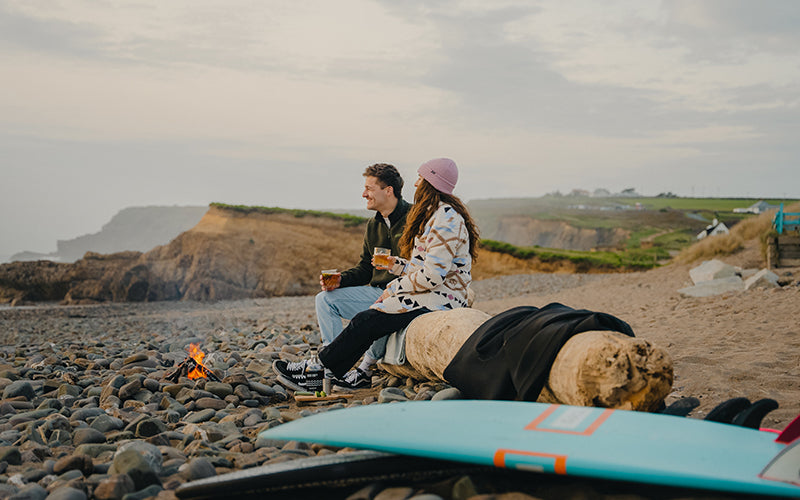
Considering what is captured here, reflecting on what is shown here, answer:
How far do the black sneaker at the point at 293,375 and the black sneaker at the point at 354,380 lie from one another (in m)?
0.29

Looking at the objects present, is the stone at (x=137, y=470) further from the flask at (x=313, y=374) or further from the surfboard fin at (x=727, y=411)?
the surfboard fin at (x=727, y=411)

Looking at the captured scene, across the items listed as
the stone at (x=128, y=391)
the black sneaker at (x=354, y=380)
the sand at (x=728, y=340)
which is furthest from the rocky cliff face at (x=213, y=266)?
the stone at (x=128, y=391)

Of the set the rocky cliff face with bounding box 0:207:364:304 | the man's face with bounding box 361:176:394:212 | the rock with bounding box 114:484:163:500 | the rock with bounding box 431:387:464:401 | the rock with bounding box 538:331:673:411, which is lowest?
the rocky cliff face with bounding box 0:207:364:304

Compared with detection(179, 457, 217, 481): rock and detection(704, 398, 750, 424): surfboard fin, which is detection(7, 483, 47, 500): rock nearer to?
detection(179, 457, 217, 481): rock

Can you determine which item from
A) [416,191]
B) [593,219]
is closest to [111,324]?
[416,191]

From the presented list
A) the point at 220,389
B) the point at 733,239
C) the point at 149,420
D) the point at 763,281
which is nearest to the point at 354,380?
the point at 220,389

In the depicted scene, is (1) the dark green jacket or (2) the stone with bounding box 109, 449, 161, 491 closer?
(2) the stone with bounding box 109, 449, 161, 491

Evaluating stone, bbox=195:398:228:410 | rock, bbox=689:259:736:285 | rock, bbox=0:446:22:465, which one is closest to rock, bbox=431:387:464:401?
stone, bbox=195:398:228:410

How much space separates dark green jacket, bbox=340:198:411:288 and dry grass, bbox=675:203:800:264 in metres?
15.6

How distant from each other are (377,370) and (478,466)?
3234 mm

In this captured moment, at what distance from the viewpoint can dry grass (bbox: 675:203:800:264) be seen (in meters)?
18.0

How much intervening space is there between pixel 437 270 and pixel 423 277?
0.45ft

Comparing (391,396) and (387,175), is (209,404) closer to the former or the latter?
(391,396)

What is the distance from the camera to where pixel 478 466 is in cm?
274
